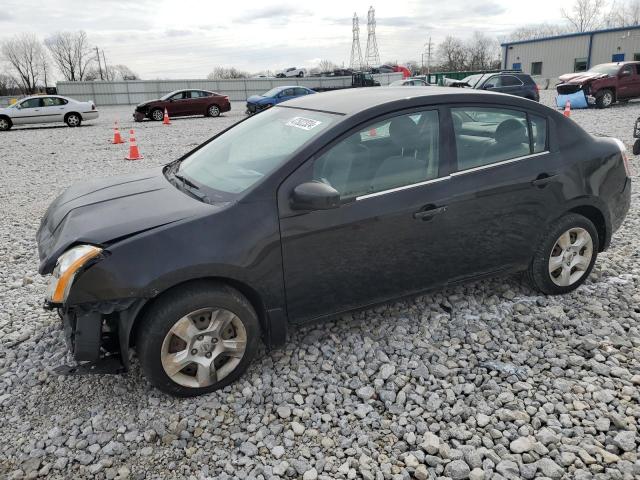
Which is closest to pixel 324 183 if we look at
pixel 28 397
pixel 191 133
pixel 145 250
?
pixel 145 250

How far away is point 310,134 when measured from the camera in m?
3.34

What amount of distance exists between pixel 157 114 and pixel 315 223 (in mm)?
22076

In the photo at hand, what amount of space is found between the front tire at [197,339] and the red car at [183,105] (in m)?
21.9

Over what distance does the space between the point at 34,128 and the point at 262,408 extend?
22.5 meters

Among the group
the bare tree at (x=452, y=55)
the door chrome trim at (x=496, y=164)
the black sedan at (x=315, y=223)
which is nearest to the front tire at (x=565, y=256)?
the black sedan at (x=315, y=223)

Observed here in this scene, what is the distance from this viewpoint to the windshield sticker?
346 cm

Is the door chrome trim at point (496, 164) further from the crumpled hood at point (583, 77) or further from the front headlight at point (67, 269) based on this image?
the crumpled hood at point (583, 77)

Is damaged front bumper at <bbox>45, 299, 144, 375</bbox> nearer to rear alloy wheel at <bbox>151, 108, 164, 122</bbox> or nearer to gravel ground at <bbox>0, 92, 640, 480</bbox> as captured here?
gravel ground at <bbox>0, 92, 640, 480</bbox>

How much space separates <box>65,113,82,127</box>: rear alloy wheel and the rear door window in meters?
21.3

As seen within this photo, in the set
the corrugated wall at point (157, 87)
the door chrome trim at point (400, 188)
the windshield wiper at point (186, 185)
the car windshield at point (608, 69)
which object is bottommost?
the door chrome trim at point (400, 188)

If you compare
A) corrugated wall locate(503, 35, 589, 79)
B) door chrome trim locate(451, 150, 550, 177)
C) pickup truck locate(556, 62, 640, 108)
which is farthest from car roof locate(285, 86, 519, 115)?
corrugated wall locate(503, 35, 589, 79)

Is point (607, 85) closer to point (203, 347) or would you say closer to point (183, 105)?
point (183, 105)

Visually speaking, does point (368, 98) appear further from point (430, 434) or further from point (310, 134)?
point (430, 434)

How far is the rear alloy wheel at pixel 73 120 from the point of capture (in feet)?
69.8
